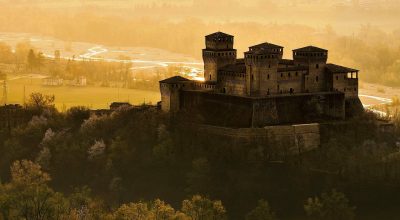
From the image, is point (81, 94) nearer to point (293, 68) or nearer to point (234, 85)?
point (234, 85)

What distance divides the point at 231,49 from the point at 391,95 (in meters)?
24.3

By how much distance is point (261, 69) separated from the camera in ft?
199

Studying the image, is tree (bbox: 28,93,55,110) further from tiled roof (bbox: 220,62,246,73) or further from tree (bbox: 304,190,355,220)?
tree (bbox: 304,190,355,220)

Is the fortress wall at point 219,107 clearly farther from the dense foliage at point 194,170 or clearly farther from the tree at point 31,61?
the tree at point 31,61

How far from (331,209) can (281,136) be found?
700cm

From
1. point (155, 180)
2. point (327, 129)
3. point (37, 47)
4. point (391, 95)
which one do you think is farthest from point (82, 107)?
point (37, 47)

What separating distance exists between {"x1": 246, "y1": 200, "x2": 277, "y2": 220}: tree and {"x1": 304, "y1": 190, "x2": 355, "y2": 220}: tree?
2.00m

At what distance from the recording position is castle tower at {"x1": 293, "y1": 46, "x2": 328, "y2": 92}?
208 ft

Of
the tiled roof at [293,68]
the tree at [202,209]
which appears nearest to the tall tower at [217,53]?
the tiled roof at [293,68]

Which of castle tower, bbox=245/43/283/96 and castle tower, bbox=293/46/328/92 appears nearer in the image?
castle tower, bbox=245/43/283/96

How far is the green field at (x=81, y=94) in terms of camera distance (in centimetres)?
8062

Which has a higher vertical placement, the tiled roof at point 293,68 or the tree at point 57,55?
the tree at point 57,55

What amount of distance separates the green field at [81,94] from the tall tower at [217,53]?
15133 millimetres

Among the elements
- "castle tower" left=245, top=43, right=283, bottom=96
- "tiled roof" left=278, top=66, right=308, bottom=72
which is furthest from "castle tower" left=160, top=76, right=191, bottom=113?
"tiled roof" left=278, top=66, right=308, bottom=72
